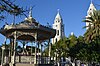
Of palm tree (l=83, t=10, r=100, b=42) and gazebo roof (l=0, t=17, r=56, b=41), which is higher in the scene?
palm tree (l=83, t=10, r=100, b=42)

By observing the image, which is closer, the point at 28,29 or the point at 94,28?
the point at 28,29

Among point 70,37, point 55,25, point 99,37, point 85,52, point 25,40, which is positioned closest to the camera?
point 25,40

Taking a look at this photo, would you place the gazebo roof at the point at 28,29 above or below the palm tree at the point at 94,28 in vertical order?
below

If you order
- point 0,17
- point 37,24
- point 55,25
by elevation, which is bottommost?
point 0,17

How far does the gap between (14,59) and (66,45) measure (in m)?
33.9

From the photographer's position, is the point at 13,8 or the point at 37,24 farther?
the point at 37,24

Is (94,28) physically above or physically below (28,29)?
above

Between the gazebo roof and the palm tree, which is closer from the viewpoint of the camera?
the gazebo roof

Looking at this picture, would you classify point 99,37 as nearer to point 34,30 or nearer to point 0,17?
point 34,30

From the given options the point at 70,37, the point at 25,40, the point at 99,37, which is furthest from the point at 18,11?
the point at 70,37

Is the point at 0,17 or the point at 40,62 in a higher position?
the point at 0,17

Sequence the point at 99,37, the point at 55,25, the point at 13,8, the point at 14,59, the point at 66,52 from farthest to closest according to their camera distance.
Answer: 1. the point at 55,25
2. the point at 66,52
3. the point at 99,37
4. the point at 14,59
5. the point at 13,8

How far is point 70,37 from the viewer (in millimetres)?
59438

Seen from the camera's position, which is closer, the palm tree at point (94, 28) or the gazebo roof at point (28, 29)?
the gazebo roof at point (28, 29)
